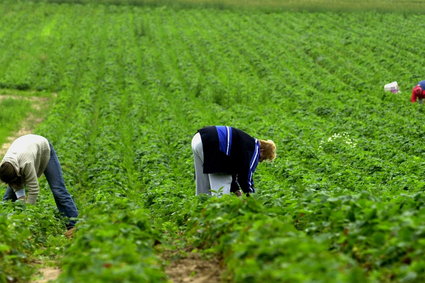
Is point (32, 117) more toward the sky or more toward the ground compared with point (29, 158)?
more toward the ground

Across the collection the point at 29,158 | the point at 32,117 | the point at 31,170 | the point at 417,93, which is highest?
the point at 29,158

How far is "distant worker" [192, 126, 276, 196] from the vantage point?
28.6 ft

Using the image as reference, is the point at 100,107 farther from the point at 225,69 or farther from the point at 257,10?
the point at 257,10

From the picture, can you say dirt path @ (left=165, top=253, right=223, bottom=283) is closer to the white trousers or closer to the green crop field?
the green crop field

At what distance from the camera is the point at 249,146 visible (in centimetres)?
869

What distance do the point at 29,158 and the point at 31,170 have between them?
167 millimetres

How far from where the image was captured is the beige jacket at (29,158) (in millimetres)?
9219

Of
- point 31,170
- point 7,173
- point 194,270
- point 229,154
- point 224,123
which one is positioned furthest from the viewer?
point 224,123

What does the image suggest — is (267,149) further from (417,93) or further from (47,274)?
(417,93)

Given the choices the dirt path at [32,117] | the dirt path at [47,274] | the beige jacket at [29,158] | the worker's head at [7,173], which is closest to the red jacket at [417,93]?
the dirt path at [32,117]

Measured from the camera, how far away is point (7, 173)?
911 centimetres

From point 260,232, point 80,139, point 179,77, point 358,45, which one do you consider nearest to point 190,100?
point 179,77

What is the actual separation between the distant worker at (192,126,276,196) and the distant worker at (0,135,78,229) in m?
2.26

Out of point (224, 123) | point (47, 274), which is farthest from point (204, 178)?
point (224, 123)
